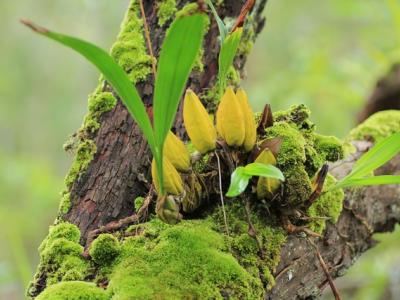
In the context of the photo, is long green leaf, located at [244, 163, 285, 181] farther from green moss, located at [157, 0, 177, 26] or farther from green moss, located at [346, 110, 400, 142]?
green moss, located at [346, 110, 400, 142]

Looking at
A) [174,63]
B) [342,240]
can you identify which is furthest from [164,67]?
[342,240]

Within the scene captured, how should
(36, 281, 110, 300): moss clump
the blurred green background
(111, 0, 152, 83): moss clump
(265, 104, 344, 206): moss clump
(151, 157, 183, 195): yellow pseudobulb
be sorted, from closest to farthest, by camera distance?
(36, 281, 110, 300): moss clump
(151, 157, 183, 195): yellow pseudobulb
(265, 104, 344, 206): moss clump
(111, 0, 152, 83): moss clump
the blurred green background

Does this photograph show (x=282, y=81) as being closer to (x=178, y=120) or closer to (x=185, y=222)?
(x=178, y=120)

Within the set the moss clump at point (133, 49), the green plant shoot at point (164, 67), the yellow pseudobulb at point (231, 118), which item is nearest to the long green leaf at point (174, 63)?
the green plant shoot at point (164, 67)

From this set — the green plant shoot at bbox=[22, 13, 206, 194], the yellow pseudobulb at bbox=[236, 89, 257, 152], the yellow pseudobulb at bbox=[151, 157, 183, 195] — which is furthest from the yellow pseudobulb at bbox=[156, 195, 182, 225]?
the yellow pseudobulb at bbox=[236, 89, 257, 152]

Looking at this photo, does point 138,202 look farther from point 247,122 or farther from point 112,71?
point 112,71
